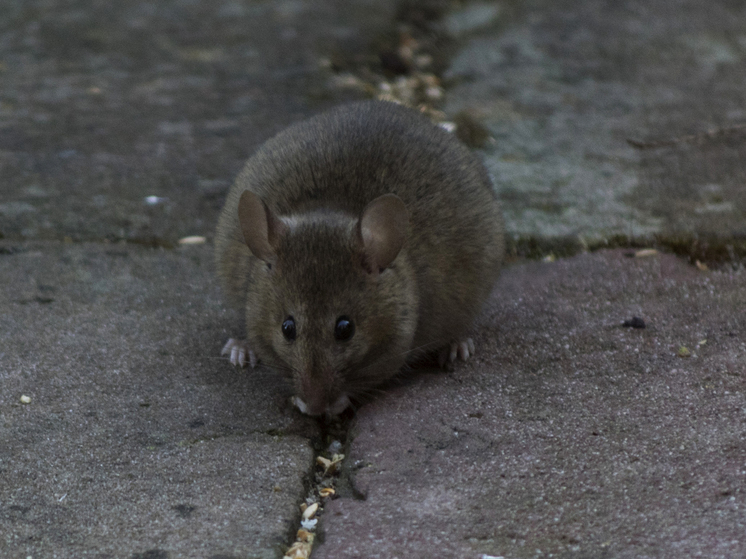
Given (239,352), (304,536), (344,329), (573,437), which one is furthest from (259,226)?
(573,437)

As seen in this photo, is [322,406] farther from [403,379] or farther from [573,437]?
[573,437]

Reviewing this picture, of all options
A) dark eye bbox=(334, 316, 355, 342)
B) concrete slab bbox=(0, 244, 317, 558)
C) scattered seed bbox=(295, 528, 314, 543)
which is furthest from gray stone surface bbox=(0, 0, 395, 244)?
scattered seed bbox=(295, 528, 314, 543)

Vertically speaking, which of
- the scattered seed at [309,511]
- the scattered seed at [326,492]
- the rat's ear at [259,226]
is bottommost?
the scattered seed at [326,492]

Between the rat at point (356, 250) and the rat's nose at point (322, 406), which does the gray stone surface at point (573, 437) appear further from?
the rat at point (356, 250)

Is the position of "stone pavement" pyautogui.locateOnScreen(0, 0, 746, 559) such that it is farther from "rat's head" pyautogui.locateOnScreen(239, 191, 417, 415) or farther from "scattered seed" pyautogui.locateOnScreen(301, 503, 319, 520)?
"rat's head" pyautogui.locateOnScreen(239, 191, 417, 415)

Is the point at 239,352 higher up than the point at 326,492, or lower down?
lower down

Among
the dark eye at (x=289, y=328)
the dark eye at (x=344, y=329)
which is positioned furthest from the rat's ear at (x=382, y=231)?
the dark eye at (x=289, y=328)
